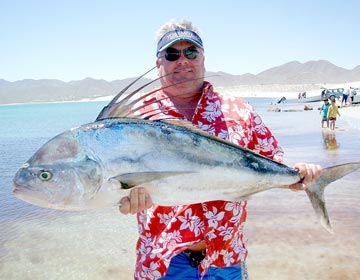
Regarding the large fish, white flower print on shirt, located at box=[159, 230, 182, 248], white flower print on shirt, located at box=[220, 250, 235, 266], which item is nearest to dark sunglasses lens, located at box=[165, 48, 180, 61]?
the large fish

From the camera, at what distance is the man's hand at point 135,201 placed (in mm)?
2168

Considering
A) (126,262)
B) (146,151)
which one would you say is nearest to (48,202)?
(146,151)

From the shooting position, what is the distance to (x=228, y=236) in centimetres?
260

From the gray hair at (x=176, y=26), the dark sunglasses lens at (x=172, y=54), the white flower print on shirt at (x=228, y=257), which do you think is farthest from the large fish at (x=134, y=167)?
the gray hair at (x=176, y=26)

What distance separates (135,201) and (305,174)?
1212mm

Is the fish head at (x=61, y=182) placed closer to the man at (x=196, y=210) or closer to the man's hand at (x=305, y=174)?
the man at (x=196, y=210)

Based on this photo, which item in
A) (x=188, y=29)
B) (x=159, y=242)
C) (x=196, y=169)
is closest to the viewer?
(x=196, y=169)

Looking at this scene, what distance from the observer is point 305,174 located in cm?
262

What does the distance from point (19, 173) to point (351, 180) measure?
8.30 meters

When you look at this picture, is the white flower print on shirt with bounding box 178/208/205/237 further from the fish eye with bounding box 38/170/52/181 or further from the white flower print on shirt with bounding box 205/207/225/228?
the fish eye with bounding box 38/170/52/181

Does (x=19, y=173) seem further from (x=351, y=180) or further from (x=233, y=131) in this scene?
(x=351, y=180)

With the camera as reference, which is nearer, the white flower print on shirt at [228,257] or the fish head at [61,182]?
the fish head at [61,182]

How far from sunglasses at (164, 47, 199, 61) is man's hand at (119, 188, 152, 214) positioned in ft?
3.76

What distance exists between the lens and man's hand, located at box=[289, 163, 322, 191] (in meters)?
2.62
